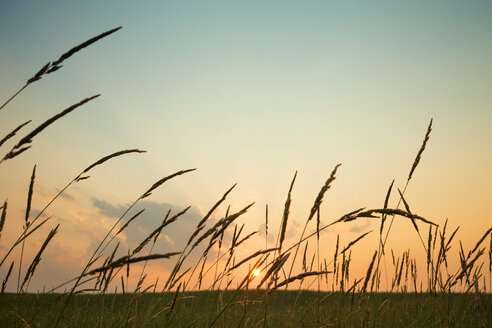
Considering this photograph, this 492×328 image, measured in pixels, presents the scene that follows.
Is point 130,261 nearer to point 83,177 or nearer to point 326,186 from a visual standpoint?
point 83,177

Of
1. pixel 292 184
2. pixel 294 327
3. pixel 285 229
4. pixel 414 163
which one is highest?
pixel 414 163

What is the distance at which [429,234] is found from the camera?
2.98 m

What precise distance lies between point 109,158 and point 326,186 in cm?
114

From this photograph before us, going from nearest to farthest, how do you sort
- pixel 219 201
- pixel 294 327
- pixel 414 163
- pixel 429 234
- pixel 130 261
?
pixel 130 261 → pixel 219 201 → pixel 414 163 → pixel 429 234 → pixel 294 327

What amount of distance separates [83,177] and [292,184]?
108 cm

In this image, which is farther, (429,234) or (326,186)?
(429,234)

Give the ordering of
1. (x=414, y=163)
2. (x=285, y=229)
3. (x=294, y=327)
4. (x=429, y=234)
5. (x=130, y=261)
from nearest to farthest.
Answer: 1. (x=130, y=261)
2. (x=285, y=229)
3. (x=414, y=163)
4. (x=429, y=234)
5. (x=294, y=327)

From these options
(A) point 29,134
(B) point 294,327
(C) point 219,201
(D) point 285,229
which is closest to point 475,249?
(B) point 294,327

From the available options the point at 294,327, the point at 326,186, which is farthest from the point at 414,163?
the point at 294,327

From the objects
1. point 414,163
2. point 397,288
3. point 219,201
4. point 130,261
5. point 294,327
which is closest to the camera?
point 130,261

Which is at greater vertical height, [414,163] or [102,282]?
[414,163]

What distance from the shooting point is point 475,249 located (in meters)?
3.02

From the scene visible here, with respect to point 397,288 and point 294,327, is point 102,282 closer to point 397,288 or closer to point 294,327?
point 294,327

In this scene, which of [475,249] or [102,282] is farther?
[475,249]
